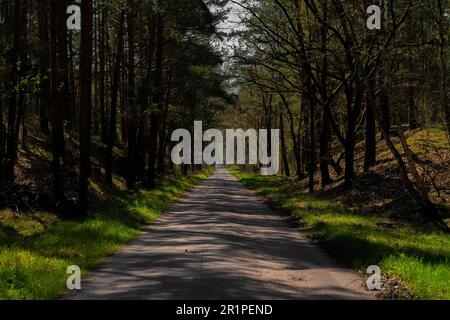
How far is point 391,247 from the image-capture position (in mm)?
10578

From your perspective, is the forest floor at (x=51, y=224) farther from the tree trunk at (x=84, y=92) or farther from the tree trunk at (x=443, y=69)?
the tree trunk at (x=443, y=69)

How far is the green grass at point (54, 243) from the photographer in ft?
25.3

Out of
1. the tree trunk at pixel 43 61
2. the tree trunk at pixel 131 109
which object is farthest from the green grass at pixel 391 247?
the tree trunk at pixel 131 109

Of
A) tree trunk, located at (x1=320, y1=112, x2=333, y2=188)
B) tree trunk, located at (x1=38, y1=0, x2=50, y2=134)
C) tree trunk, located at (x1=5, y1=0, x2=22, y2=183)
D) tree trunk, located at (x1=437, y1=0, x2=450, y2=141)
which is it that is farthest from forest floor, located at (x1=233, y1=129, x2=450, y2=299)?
tree trunk, located at (x1=5, y1=0, x2=22, y2=183)

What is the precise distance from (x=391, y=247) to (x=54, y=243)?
7.16 metres

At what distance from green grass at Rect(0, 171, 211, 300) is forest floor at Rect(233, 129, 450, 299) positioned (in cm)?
484

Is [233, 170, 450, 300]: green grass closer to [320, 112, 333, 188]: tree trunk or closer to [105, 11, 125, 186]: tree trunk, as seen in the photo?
[320, 112, 333, 188]: tree trunk

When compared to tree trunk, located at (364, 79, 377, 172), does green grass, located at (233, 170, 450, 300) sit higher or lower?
lower

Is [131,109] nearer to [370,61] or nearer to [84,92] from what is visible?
[84,92]

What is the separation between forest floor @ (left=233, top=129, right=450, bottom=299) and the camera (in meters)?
8.12

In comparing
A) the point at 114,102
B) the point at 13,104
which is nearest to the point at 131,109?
the point at 114,102

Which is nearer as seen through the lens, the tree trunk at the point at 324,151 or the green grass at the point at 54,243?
the green grass at the point at 54,243

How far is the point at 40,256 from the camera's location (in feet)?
32.1
